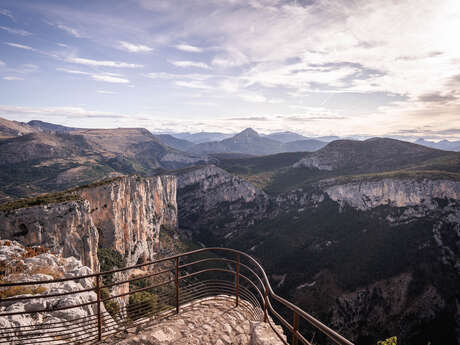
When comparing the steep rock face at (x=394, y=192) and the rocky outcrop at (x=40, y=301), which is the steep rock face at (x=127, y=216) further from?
the steep rock face at (x=394, y=192)

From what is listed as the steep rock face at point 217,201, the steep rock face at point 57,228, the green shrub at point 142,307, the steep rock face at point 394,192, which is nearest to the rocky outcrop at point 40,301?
the green shrub at point 142,307

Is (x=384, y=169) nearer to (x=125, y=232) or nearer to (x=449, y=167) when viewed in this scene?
(x=449, y=167)

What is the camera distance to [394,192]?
10275 cm

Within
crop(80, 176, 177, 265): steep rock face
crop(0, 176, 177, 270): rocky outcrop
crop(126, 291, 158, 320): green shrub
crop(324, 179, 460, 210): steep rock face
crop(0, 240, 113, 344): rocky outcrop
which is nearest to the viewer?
crop(126, 291, 158, 320): green shrub

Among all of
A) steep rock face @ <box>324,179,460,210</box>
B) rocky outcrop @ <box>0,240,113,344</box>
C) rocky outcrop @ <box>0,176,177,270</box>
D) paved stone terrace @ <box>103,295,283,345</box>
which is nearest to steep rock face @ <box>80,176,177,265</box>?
rocky outcrop @ <box>0,176,177,270</box>

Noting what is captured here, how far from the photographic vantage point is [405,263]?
276ft

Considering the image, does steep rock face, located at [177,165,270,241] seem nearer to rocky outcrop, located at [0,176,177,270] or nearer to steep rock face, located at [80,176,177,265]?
rocky outcrop, located at [0,176,177,270]

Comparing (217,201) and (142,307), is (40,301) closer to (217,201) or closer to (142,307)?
(142,307)

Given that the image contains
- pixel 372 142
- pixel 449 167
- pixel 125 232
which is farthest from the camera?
pixel 372 142

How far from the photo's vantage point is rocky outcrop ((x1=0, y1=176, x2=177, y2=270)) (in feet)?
113

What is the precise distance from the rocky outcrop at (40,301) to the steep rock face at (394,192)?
116637 millimetres

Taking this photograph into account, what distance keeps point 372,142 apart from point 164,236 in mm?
162365

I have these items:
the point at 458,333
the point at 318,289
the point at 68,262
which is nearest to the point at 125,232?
the point at 68,262

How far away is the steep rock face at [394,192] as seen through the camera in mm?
90312
